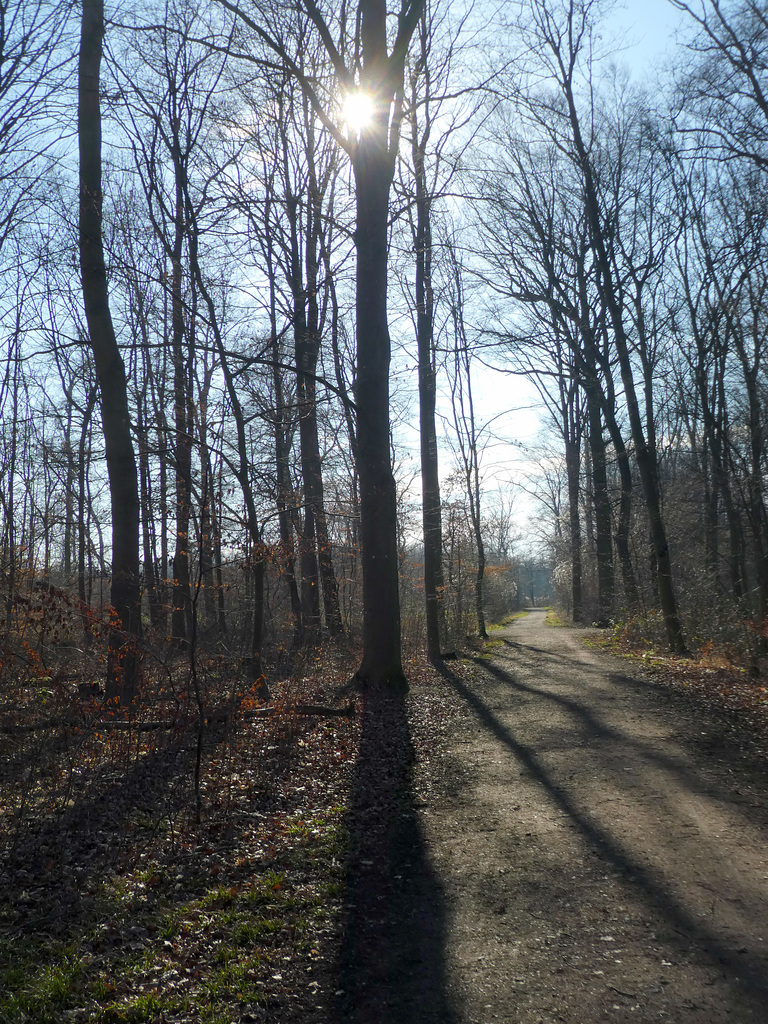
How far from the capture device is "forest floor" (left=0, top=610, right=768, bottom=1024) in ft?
10.9

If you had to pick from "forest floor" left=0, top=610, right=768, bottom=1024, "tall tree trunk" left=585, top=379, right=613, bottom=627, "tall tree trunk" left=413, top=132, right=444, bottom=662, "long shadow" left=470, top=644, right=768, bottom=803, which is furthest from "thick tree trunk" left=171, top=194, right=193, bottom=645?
"tall tree trunk" left=585, top=379, right=613, bottom=627

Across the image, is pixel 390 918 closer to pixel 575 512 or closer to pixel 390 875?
pixel 390 875

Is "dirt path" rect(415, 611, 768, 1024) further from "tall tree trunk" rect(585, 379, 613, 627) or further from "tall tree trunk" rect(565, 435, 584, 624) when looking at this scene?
"tall tree trunk" rect(565, 435, 584, 624)

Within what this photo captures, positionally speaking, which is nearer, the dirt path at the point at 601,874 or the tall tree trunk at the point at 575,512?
the dirt path at the point at 601,874

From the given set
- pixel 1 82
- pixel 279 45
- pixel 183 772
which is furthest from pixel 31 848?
pixel 1 82

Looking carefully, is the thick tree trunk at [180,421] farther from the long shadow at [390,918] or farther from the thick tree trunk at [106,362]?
the long shadow at [390,918]

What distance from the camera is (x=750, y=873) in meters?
4.39

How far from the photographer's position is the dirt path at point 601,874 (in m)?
3.23

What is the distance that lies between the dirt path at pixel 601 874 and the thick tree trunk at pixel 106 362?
5.44 meters

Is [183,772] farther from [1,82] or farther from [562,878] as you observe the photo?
[1,82]

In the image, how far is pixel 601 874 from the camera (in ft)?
14.9

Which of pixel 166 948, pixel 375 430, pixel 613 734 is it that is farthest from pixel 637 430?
pixel 166 948

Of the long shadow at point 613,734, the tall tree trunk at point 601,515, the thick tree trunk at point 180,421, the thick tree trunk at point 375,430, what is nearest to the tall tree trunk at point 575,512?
the tall tree trunk at point 601,515

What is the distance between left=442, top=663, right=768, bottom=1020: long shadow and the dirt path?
0.01 meters
